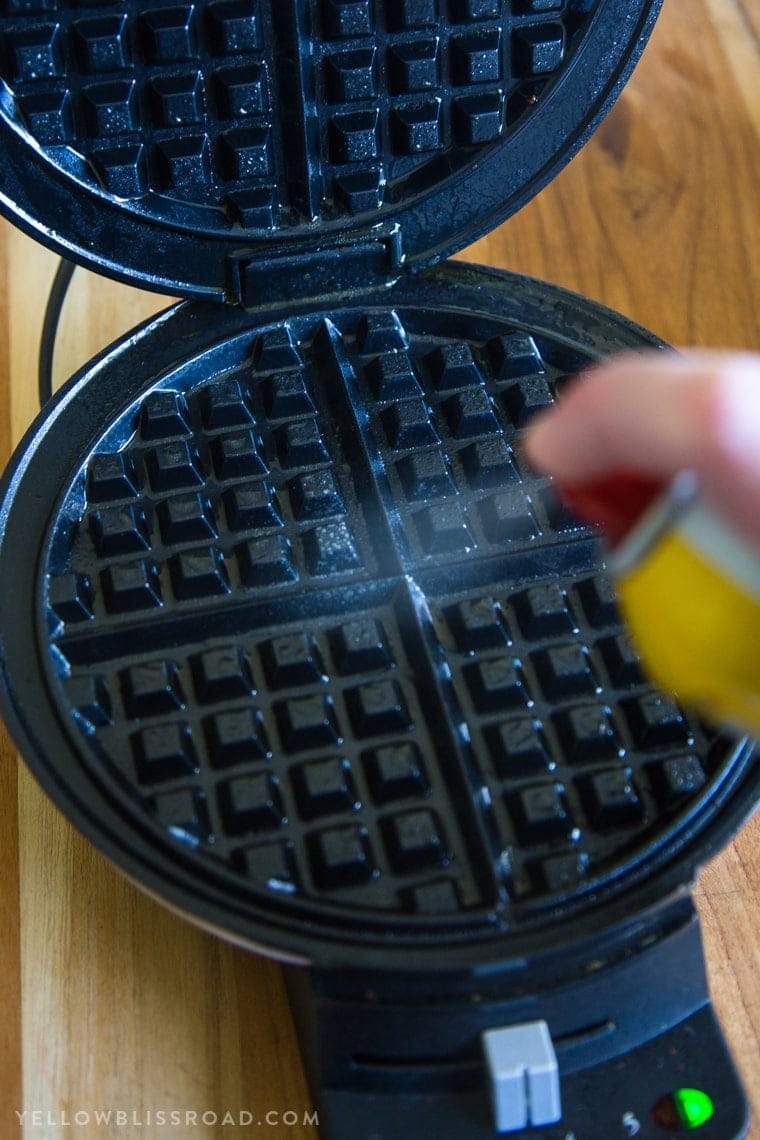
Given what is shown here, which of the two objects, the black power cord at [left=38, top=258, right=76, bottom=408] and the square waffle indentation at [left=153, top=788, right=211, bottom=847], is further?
the black power cord at [left=38, top=258, right=76, bottom=408]

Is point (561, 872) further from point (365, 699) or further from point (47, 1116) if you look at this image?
point (47, 1116)

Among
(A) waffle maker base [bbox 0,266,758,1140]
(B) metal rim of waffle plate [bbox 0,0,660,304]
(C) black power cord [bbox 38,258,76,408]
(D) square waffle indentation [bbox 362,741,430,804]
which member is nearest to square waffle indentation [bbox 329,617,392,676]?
(A) waffle maker base [bbox 0,266,758,1140]

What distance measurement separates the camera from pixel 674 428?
949 mm

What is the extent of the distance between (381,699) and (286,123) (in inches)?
28.5

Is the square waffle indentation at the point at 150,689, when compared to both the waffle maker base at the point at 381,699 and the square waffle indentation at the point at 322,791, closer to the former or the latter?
the waffle maker base at the point at 381,699

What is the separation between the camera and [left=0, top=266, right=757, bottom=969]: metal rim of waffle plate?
129cm

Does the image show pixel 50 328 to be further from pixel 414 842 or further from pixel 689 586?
pixel 689 586

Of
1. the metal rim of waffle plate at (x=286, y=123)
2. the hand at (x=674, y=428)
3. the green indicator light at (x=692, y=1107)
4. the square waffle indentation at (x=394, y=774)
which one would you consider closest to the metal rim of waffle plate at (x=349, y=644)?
the square waffle indentation at (x=394, y=774)

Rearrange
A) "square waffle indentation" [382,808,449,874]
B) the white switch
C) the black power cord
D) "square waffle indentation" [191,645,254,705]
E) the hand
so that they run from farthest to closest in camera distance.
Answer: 1. the black power cord
2. "square waffle indentation" [191,645,254,705]
3. "square waffle indentation" [382,808,449,874]
4. the white switch
5. the hand

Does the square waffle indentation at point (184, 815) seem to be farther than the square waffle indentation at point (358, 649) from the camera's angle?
No

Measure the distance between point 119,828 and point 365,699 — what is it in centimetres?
29

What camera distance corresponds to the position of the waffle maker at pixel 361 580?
49.2 inches

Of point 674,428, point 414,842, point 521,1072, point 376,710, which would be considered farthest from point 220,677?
point 674,428

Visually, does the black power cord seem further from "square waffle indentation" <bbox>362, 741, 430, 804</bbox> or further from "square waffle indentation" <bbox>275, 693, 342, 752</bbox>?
"square waffle indentation" <bbox>362, 741, 430, 804</bbox>
